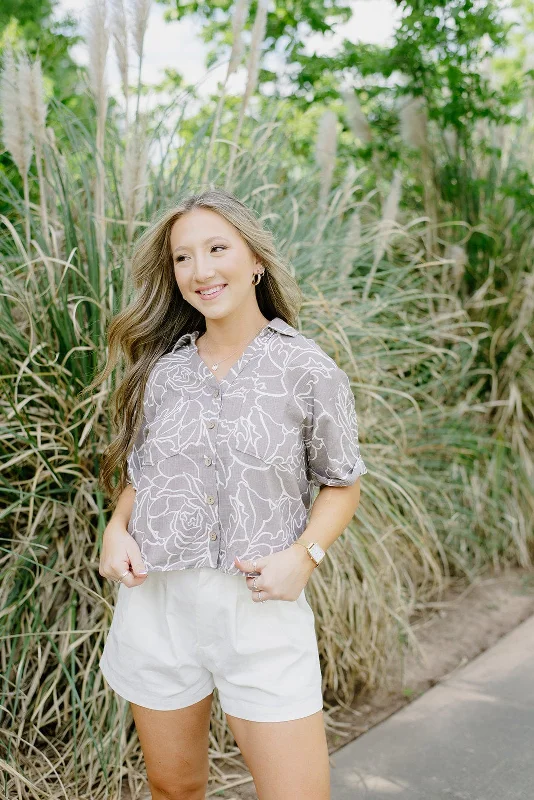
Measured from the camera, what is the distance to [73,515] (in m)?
2.46

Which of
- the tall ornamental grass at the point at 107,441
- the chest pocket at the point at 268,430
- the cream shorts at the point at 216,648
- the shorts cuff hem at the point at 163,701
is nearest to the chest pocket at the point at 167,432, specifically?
the chest pocket at the point at 268,430

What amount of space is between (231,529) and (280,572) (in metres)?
0.15

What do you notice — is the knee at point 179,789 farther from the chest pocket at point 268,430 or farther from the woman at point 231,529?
the chest pocket at point 268,430

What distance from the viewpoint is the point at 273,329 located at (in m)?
1.75

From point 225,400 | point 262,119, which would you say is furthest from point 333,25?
point 225,400

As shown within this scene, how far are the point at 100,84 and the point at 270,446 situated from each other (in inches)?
56.4

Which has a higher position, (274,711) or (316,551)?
(316,551)

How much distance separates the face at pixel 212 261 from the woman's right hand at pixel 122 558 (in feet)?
1.64

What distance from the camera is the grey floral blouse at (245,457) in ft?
5.29

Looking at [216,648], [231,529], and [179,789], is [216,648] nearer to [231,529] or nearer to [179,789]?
[231,529]

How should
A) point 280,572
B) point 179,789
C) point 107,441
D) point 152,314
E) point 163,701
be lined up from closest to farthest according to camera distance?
point 280,572 < point 163,701 < point 179,789 < point 152,314 < point 107,441

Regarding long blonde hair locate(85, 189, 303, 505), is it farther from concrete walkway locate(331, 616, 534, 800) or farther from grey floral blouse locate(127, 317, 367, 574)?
concrete walkway locate(331, 616, 534, 800)

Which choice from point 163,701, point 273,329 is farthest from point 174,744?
point 273,329

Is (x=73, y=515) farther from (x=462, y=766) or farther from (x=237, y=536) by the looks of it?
(x=462, y=766)
